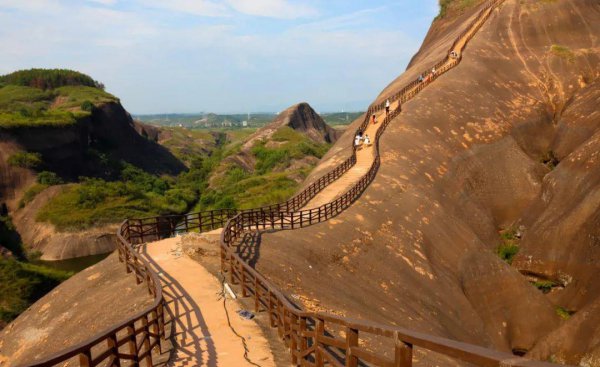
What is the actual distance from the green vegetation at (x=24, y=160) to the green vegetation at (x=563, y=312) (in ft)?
235

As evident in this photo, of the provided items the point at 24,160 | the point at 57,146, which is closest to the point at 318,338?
the point at 24,160

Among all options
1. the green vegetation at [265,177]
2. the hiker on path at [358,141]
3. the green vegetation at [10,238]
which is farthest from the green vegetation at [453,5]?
the green vegetation at [10,238]

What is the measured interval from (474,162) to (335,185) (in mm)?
16176

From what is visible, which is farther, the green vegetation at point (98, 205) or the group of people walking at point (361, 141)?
the green vegetation at point (98, 205)

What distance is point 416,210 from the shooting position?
30.8 meters

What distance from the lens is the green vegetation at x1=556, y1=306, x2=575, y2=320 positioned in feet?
91.6

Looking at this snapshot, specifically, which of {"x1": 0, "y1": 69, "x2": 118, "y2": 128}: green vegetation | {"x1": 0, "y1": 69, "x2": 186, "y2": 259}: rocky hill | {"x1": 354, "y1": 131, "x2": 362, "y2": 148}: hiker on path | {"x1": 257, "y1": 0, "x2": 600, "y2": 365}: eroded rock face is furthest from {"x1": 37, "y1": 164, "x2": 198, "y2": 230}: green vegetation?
{"x1": 354, "y1": 131, "x2": 362, "y2": 148}: hiker on path

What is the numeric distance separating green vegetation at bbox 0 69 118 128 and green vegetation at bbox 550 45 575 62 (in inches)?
3005

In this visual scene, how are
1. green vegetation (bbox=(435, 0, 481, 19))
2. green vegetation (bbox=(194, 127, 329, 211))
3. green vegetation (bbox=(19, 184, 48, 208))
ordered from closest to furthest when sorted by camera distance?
1. green vegetation (bbox=(194, 127, 329, 211))
2. green vegetation (bbox=(19, 184, 48, 208))
3. green vegetation (bbox=(435, 0, 481, 19))

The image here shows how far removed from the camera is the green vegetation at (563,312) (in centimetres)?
2791

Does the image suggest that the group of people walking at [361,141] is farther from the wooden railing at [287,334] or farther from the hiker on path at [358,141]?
the wooden railing at [287,334]

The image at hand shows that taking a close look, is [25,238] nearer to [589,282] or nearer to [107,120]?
[107,120]

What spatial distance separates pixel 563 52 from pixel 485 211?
31487 millimetres

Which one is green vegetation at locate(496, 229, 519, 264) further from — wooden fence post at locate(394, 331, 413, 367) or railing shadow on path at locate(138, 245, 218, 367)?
wooden fence post at locate(394, 331, 413, 367)
